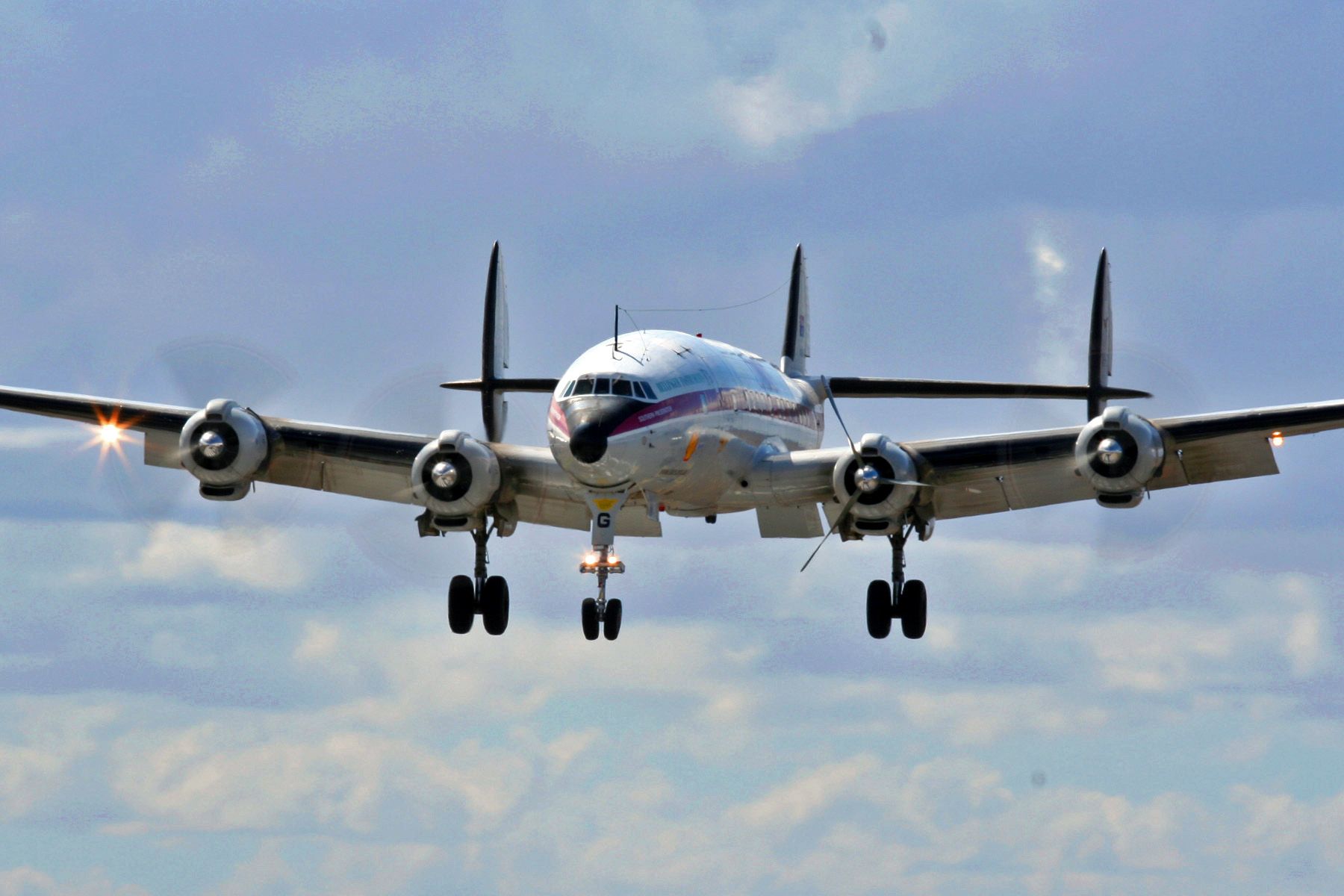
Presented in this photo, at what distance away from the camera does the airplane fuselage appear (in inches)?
1423

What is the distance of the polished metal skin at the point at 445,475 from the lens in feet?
130

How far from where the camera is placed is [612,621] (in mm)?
39250

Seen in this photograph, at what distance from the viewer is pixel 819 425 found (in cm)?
4919

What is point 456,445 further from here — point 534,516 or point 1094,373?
point 1094,373

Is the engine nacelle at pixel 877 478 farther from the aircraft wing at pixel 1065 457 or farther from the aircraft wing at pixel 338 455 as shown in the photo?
the aircraft wing at pixel 338 455

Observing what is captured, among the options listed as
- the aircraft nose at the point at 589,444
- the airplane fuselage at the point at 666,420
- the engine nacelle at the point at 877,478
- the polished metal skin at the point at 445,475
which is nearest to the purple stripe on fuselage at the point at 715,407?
the airplane fuselage at the point at 666,420

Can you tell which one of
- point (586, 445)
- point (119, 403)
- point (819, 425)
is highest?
point (819, 425)

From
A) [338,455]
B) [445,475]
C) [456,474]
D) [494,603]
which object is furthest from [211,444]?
[494,603]

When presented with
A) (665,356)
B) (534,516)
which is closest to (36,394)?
(534,516)

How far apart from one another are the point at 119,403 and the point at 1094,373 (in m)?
21.5

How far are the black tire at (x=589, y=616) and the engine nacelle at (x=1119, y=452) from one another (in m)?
9.51

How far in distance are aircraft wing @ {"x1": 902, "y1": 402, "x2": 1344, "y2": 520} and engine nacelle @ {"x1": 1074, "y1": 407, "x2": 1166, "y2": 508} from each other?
2.12ft

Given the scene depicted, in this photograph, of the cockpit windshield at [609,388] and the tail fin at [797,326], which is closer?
the cockpit windshield at [609,388]

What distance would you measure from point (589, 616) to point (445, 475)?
13.0 feet
